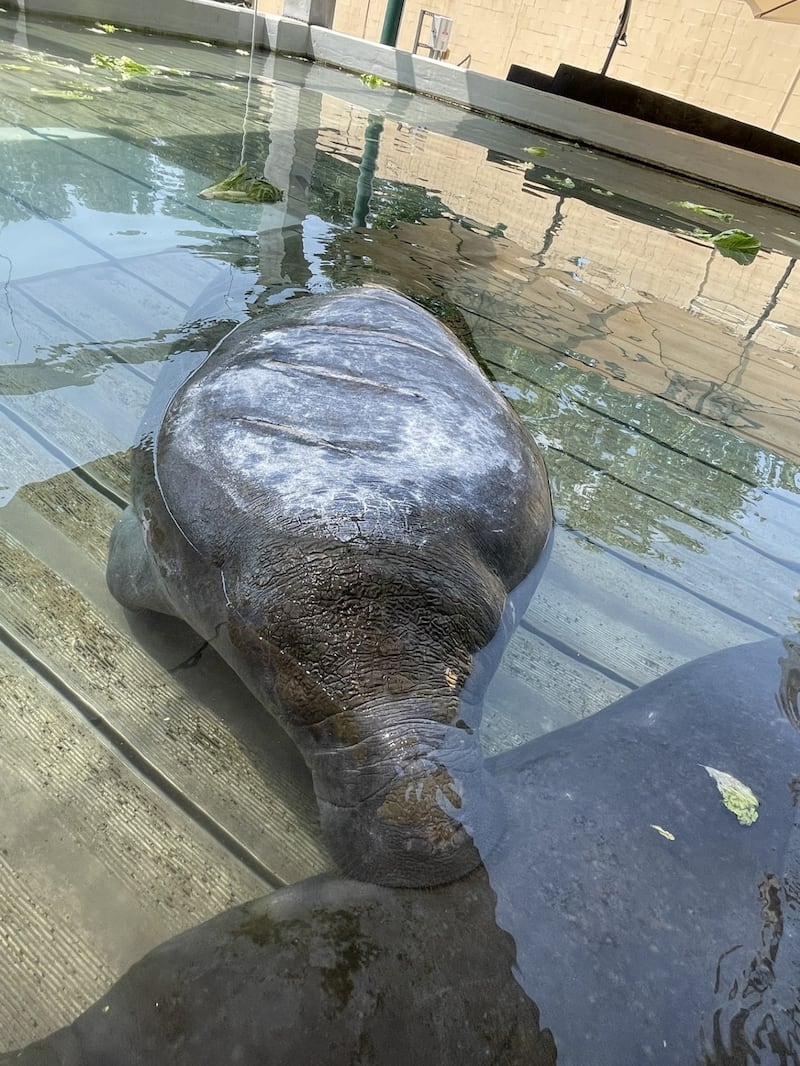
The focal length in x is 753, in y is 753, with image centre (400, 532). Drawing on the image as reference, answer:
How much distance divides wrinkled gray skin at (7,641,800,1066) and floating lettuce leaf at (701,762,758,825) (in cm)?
2

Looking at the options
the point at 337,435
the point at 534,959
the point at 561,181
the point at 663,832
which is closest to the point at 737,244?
the point at 561,181

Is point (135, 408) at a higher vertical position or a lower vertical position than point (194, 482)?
lower

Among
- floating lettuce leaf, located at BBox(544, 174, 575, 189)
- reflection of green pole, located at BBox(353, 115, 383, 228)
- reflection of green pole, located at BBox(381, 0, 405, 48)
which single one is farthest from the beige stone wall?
reflection of green pole, located at BBox(353, 115, 383, 228)

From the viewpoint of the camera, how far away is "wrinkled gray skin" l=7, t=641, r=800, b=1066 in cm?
133

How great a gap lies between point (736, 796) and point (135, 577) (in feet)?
5.72

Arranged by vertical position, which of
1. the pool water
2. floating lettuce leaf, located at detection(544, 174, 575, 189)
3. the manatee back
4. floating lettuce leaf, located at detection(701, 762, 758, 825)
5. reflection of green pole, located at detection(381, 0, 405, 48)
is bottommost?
the pool water

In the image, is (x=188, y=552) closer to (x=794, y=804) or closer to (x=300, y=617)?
(x=300, y=617)

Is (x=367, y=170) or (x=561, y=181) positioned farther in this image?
(x=561, y=181)

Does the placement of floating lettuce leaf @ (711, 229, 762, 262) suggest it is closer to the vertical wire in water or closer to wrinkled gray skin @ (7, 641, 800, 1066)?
the vertical wire in water

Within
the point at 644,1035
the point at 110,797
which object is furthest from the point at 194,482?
the point at 644,1035

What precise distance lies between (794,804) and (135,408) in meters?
2.74

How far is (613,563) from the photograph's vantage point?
9.67 feet

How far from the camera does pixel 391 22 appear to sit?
13.5m

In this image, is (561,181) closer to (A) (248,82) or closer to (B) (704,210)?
(B) (704,210)
